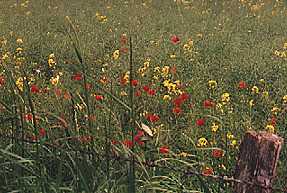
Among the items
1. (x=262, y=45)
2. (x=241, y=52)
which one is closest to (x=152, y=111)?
(x=241, y=52)

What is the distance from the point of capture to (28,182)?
346cm

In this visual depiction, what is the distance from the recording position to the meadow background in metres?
3.42

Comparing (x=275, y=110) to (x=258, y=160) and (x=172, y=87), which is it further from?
(x=258, y=160)

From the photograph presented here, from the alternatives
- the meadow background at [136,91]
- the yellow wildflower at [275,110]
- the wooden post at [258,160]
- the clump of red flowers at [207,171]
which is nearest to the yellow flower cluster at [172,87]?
the meadow background at [136,91]

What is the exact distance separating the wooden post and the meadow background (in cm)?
50

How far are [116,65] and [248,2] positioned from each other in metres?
4.86

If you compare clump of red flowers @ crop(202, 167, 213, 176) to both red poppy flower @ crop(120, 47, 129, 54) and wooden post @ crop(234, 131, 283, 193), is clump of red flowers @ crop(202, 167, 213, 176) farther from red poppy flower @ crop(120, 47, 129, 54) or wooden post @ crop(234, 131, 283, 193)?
red poppy flower @ crop(120, 47, 129, 54)

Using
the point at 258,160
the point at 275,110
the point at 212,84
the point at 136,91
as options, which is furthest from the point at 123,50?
the point at 258,160

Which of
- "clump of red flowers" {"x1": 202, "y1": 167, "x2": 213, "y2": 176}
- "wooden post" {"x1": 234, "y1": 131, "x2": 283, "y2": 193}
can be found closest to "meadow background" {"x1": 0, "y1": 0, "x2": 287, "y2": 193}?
"clump of red flowers" {"x1": 202, "y1": 167, "x2": 213, "y2": 176}

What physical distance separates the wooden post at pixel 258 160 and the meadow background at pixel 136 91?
1.64 feet

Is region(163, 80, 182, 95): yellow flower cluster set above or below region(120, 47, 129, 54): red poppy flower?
above

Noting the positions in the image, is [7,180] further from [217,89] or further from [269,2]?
[269,2]

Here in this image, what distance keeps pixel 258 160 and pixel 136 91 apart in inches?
93.1

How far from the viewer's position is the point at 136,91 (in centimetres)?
506
